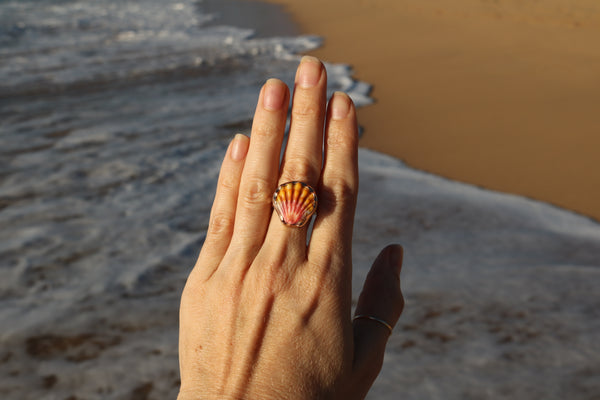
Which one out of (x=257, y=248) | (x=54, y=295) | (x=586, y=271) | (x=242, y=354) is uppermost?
(x=257, y=248)

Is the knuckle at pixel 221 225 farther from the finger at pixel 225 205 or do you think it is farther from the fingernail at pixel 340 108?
the fingernail at pixel 340 108

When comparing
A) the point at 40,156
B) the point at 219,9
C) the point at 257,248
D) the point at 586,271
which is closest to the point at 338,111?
the point at 257,248

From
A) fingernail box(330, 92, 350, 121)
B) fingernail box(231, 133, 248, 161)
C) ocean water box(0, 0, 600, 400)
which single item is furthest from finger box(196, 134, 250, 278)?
ocean water box(0, 0, 600, 400)

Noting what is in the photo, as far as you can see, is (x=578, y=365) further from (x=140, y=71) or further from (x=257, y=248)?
(x=140, y=71)

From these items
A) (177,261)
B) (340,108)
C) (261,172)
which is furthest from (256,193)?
(177,261)

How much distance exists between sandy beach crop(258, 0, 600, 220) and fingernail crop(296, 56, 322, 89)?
9.17 feet

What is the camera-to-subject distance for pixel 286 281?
5.46 ft

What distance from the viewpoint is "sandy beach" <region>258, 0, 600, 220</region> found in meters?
4.42

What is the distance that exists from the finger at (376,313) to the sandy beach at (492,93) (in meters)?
2.67

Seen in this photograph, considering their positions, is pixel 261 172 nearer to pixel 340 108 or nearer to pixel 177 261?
pixel 340 108

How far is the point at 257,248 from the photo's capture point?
1795 millimetres

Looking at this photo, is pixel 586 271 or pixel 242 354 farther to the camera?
pixel 586 271

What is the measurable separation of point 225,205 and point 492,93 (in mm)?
5196

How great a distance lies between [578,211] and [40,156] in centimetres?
488
